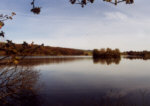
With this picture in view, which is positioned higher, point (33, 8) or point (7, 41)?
point (33, 8)

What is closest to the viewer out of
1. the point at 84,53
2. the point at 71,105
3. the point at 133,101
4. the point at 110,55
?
the point at 71,105

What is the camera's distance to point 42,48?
2238 mm

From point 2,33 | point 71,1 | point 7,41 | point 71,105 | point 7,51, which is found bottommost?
point 71,105

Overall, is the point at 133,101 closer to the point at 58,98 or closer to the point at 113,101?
the point at 113,101

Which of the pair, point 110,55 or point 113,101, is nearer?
point 113,101

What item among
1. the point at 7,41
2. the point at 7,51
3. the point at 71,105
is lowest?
the point at 71,105

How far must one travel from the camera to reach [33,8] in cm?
263

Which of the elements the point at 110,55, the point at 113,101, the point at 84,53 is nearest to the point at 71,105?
the point at 113,101

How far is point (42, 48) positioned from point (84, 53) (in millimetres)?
138621

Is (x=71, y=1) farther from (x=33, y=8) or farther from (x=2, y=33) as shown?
(x=2, y=33)

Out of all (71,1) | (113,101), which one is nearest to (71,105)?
(113,101)

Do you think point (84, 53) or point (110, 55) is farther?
point (84, 53)

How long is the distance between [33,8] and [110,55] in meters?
81.0

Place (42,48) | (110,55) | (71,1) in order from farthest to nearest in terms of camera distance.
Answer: (110,55) < (71,1) < (42,48)
